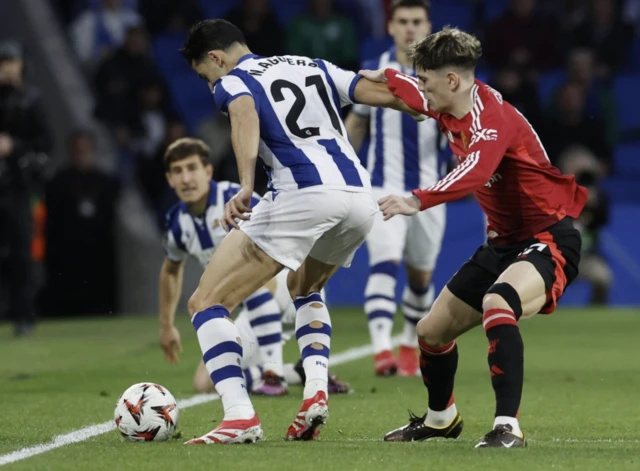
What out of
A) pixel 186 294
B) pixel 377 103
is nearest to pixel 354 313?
pixel 186 294

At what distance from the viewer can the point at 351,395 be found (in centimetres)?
786

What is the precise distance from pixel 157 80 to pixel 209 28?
10559 mm

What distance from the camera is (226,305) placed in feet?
19.1

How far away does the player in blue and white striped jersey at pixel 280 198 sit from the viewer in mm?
5777

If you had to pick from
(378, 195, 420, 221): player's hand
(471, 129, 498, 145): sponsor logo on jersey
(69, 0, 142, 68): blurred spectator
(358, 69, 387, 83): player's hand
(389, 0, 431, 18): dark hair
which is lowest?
(378, 195, 420, 221): player's hand

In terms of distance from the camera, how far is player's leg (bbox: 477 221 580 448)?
17.6ft

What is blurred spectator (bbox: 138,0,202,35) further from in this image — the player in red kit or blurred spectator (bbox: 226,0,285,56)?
the player in red kit

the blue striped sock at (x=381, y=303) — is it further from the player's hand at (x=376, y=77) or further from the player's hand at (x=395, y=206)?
the player's hand at (x=395, y=206)

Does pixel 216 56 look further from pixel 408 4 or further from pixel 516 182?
pixel 408 4

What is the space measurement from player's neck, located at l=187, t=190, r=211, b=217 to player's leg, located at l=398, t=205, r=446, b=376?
5.41 ft

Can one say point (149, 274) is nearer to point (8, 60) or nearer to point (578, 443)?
point (8, 60)

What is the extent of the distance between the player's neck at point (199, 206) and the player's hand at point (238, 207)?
2447 millimetres

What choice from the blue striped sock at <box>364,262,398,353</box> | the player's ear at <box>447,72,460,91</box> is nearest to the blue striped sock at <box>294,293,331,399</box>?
the player's ear at <box>447,72,460,91</box>

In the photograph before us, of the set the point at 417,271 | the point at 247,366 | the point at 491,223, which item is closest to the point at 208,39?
the point at 491,223
